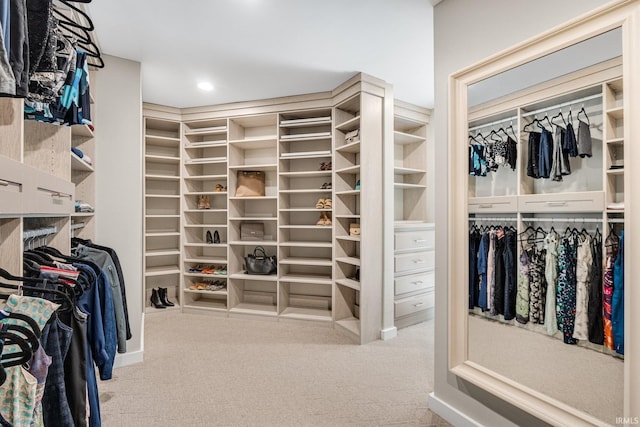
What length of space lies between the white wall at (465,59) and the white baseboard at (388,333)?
1224mm

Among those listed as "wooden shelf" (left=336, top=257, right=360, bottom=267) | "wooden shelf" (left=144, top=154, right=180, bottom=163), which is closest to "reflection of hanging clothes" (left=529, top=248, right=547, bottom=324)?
"wooden shelf" (left=336, top=257, right=360, bottom=267)

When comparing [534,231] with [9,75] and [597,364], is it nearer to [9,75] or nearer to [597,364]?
[597,364]

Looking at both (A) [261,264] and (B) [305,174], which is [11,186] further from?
(A) [261,264]

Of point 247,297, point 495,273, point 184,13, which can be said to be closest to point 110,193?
point 184,13

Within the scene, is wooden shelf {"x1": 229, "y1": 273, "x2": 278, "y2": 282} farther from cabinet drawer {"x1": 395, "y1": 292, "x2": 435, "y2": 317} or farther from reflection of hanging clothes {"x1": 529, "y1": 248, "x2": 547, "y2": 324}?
reflection of hanging clothes {"x1": 529, "y1": 248, "x2": 547, "y2": 324}

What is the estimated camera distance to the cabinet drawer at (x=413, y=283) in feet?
12.0

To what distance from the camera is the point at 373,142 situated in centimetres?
337

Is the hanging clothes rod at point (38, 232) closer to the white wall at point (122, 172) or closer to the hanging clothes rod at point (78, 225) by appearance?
the hanging clothes rod at point (78, 225)

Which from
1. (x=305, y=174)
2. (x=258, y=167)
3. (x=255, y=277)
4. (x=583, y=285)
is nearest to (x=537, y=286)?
A: (x=583, y=285)

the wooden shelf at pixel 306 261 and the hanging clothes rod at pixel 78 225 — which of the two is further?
the wooden shelf at pixel 306 261

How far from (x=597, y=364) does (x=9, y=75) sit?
2.07 meters

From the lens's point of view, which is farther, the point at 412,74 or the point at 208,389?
the point at 412,74

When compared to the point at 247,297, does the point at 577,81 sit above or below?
above

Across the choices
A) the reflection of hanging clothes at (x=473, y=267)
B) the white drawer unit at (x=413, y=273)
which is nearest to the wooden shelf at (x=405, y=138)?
the white drawer unit at (x=413, y=273)
